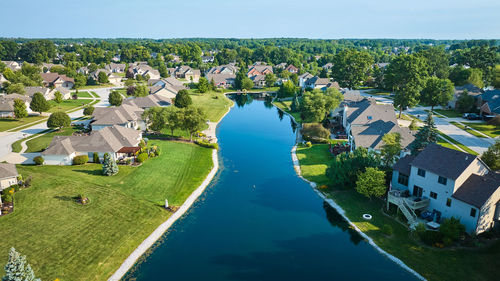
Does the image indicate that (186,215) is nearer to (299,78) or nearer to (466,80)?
(466,80)

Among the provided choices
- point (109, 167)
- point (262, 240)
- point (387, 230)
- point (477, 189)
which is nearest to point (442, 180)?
point (477, 189)

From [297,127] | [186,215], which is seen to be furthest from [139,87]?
[186,215]

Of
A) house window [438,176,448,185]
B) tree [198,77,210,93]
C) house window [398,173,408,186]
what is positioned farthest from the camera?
tree [198,77,210,93]

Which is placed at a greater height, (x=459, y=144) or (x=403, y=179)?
(x=459, y=144)

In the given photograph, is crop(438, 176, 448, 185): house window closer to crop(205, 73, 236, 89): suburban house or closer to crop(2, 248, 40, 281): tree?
crop(2, 248, 40, 281): tree

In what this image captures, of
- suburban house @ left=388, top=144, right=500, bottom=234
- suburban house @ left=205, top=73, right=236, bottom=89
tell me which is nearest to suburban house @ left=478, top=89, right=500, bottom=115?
suburban house @ left=388, top=144, right=500, bottom=234

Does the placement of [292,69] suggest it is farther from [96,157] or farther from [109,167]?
[109,167]
